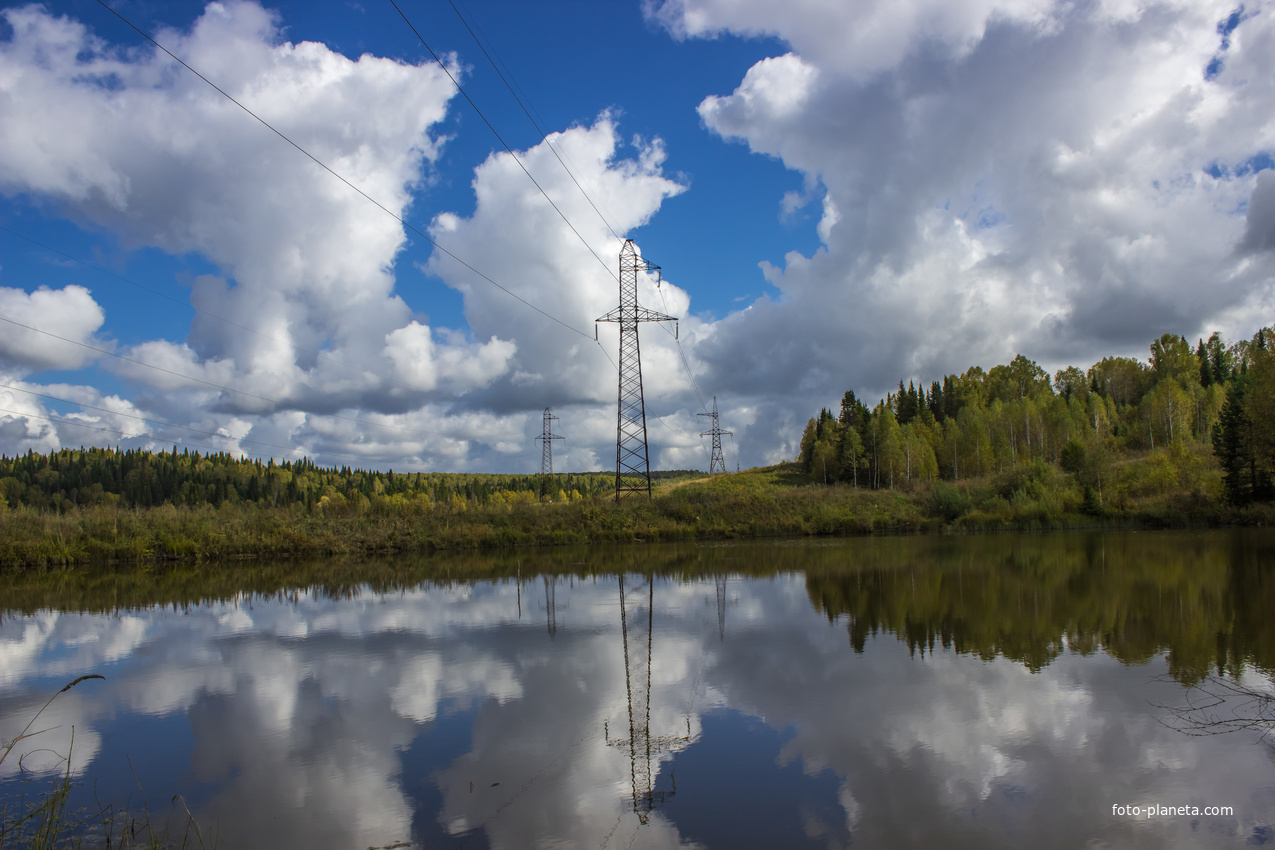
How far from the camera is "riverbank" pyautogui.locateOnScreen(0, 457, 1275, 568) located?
105 ft

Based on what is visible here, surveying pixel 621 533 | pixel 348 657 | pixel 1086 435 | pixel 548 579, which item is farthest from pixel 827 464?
pixel 348 657

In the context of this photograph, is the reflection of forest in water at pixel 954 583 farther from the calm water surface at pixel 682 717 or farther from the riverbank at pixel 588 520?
the riverbank at pixel 588 520

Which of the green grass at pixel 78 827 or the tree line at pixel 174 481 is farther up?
the tree line at pixel 174 481

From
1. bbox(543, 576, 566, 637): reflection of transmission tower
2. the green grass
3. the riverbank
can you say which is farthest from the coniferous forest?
the green grass

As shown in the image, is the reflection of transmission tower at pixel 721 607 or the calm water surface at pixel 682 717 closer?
the calm water surface at pixel 682 717

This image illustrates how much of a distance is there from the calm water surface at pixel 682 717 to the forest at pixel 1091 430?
32.0 metres

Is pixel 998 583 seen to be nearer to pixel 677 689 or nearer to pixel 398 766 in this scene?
pixel 677 689

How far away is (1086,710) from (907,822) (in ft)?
12.6

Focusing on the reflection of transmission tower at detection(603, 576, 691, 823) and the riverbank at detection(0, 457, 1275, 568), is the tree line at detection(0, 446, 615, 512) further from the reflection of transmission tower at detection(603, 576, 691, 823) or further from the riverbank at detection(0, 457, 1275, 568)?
the reflection of transmission tower at detection(603, 576, 691, 823)

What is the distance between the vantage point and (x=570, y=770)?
6.48m

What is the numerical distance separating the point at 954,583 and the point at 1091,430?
65.3 metres

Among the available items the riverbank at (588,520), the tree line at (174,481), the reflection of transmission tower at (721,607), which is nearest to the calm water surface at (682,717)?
the reflection of transmission tower at (721,607)

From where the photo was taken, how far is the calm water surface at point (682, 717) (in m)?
5.50

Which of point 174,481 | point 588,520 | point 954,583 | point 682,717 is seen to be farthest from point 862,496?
point 174,481
